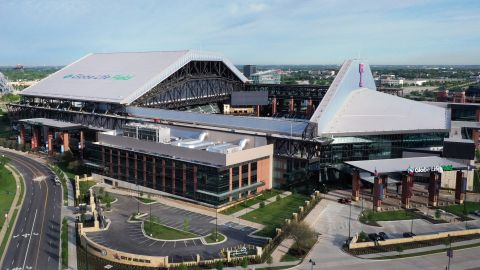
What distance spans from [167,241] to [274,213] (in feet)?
63.2

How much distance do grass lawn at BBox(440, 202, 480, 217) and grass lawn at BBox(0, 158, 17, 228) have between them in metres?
69.5

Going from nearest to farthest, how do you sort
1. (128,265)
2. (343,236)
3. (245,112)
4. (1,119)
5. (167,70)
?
(128,265) → (343,236) → (167,70) → (245,112) → (1,119)

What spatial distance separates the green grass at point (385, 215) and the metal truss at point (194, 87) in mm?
66659

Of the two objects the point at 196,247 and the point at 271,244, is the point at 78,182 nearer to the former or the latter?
the point at 196,247

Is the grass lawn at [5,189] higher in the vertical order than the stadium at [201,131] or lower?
lower

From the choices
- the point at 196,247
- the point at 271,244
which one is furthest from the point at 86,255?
the point at 271,244

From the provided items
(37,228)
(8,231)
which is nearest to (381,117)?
(37,228)

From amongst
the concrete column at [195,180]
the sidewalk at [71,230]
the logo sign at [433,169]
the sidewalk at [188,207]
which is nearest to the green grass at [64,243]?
the sidewalk at [71,230]

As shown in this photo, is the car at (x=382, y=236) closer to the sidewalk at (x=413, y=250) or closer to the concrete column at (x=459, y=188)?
the sidewalk at (x=413, y=250)

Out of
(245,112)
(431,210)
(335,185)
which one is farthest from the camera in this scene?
(245,112)

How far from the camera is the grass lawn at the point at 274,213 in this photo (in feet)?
214

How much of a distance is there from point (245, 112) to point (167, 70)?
35.5 meters

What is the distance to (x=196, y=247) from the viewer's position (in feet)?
189

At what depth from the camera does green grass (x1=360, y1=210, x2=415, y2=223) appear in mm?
68438
